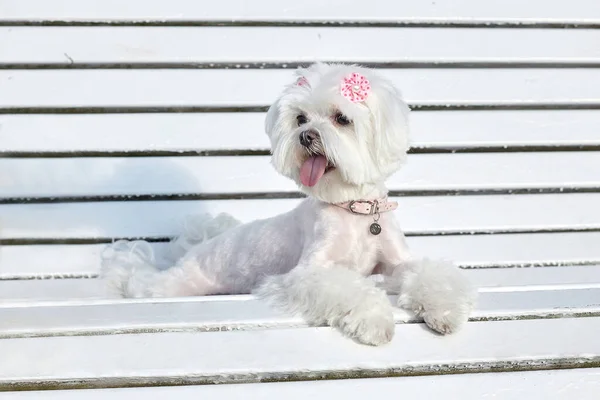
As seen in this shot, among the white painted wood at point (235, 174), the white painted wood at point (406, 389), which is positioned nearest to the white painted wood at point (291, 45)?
the white painted wood at point (235, 174)

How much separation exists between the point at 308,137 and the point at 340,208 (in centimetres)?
24

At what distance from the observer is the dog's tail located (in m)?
2.25

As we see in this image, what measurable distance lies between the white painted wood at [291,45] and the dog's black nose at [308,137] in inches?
43.3

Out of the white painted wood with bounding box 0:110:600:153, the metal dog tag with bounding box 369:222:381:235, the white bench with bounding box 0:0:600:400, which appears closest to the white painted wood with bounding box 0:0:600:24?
the white bench with bounding box 0:0:600:400

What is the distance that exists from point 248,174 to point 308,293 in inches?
47.6

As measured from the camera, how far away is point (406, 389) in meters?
1.34

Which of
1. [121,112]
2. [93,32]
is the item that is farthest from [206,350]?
[93,32]

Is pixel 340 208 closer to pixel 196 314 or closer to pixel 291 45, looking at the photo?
pixel 196 314

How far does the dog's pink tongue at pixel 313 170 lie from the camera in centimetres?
180

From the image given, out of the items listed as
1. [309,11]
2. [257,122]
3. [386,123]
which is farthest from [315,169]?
[309,11]

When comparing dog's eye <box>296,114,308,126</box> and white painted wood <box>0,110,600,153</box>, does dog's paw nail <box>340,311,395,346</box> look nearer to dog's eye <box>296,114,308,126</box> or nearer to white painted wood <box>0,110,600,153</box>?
dog's eye <box>296,114,308,126</box>

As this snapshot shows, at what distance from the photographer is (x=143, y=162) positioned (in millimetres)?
2689

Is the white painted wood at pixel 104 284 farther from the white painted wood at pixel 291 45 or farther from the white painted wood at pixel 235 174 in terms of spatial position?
the white painted wood at pixel 291 45

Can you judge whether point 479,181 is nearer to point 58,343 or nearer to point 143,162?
point 143,162
